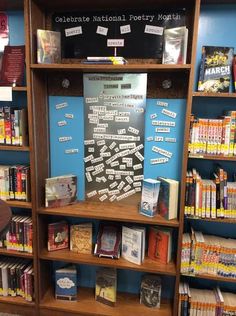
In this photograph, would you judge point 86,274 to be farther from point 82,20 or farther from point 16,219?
point 82,20

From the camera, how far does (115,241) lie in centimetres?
213

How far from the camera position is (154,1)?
5.94ft

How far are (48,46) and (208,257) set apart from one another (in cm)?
178

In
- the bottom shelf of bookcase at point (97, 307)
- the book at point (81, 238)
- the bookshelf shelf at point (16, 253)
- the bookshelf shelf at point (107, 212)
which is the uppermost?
the bookshelf shelf at point (107, 212)

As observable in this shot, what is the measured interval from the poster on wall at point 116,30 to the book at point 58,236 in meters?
1.27

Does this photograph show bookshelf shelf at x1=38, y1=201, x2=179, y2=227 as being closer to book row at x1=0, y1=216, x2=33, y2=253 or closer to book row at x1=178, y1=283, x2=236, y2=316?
book row at x1=0, y1=216, x2=33, y2=253

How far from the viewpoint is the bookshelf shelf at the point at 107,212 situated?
6.27ft

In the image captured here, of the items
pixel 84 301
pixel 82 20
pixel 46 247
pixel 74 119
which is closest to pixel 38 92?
pixel 74 119

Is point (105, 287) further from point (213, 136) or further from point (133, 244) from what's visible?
point (213, 136)

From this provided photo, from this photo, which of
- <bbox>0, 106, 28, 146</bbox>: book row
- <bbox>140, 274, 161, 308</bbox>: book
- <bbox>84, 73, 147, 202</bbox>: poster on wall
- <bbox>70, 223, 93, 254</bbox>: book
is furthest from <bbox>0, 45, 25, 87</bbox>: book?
<bbox>140, 274, 161, 308</bbox>: book

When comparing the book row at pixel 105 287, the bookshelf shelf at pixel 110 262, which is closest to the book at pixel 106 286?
the book row at pixel 105 287

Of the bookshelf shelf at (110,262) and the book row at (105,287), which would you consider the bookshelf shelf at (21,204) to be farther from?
the book row at (105,287)

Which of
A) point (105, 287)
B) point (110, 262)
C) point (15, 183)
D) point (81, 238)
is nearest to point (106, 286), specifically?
point (105, 287)

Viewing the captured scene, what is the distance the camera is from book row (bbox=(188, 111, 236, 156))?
5.90 ft
